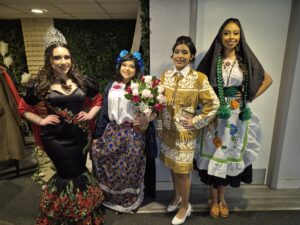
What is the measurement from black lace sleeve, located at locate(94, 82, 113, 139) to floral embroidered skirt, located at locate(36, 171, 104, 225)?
39 centimetres

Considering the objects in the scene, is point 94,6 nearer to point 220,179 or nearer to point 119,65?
point 119,65

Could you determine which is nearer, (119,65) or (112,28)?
(119,65)

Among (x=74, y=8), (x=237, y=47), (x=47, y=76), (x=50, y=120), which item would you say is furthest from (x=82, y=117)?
(x=74, y=8)

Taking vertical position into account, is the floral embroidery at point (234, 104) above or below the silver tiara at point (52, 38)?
below

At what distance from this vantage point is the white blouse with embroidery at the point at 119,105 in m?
1.91

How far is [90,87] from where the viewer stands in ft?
6.18

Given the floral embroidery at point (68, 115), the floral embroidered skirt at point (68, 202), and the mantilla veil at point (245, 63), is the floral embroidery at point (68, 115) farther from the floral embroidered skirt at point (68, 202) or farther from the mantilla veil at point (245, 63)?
the mantilla veil at point (245, 63)

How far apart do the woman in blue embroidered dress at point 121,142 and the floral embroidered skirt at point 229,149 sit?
49 cm

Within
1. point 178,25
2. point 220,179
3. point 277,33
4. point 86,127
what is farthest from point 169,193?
point 277,33

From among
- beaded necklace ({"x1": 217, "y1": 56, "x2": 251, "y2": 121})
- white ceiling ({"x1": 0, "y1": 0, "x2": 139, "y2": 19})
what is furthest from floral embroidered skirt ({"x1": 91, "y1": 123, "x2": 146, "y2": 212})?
white ceiling ({"x1": 0, "y1": 0, "x2": 139, "y2": 19})

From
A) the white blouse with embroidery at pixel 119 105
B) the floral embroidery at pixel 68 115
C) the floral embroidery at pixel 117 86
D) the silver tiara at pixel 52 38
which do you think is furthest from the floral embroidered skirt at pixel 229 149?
the silver tiara at pixel 52 38

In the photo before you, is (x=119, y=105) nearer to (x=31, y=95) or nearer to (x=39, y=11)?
(x=31, y=95)

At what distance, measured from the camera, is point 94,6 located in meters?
3.44

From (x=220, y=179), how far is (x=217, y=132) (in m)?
0.43
